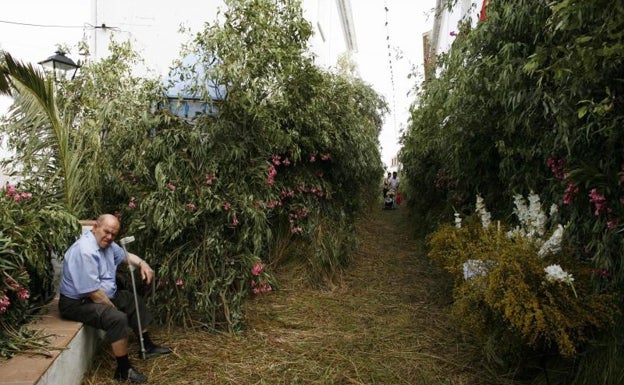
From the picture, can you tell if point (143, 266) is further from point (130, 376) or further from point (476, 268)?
point (476, 268)

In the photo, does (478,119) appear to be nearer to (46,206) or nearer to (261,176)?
(261,176)

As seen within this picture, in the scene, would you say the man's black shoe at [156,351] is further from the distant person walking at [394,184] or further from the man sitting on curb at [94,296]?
the distant person walking at [394,184]

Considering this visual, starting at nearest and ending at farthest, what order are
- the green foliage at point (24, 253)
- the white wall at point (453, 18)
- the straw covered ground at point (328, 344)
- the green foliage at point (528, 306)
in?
the green foliage at point (528, 306), the green foliage at point (24, 253), the straw covered ground at point (328, 344), the white wall at point (453, 18)

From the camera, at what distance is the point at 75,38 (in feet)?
25.1

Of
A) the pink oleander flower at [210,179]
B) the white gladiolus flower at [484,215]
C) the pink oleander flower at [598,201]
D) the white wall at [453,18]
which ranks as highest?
the white wall at [453,18]

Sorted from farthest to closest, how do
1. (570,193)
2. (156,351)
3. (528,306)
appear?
(156,351) < (570,193) < (528,306)

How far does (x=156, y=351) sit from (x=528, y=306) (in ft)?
8.93

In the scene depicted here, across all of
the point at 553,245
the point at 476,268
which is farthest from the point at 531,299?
the point at 476,268

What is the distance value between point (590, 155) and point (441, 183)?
4017 millimetres

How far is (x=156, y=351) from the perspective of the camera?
3512mm

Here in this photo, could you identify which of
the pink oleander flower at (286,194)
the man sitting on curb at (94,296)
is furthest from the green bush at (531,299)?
the pink oleander flower at (286,194)

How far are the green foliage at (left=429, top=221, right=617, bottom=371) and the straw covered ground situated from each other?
1.46ft

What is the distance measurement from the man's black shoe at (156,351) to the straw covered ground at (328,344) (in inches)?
1.9

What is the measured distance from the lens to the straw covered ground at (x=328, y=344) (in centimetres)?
323
